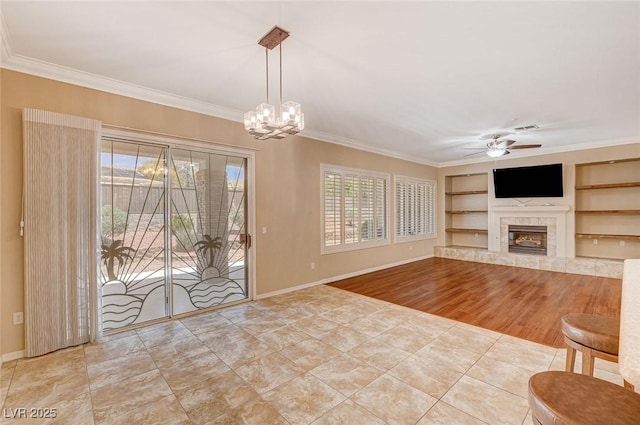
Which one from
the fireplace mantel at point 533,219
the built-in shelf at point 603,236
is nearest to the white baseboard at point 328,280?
the fireplace mantel at point 533,219

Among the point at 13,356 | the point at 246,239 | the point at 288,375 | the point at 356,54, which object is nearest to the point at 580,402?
the point at 288,375

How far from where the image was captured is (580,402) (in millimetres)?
1166

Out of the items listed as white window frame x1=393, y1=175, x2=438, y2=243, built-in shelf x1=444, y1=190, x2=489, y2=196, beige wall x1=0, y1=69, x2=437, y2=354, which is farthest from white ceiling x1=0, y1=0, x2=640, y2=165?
built-in shelf x1=444, y1=190, x2=489, y2=196

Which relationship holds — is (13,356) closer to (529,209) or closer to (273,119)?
(273,119)

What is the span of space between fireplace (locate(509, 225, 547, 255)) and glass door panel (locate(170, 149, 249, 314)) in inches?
275

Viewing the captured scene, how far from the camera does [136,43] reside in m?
2.52

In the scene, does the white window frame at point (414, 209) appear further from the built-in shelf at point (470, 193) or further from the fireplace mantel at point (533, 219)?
the fireplace mantel at point (533, 219)

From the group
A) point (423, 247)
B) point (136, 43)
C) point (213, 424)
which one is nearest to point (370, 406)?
point (213, 424)

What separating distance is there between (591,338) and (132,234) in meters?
4.43

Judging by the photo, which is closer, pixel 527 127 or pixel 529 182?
pixel 527 127

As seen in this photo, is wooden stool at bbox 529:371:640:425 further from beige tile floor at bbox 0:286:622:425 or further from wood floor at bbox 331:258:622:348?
wood floor at bbox 331:258:622:348

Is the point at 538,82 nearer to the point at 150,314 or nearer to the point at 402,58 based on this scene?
the point at 402,58

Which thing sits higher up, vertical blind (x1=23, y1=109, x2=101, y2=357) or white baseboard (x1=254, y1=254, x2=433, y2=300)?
vertical blind (x1=23, y1=109, x2=101, y2=357)

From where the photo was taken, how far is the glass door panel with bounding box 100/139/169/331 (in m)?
3.31
